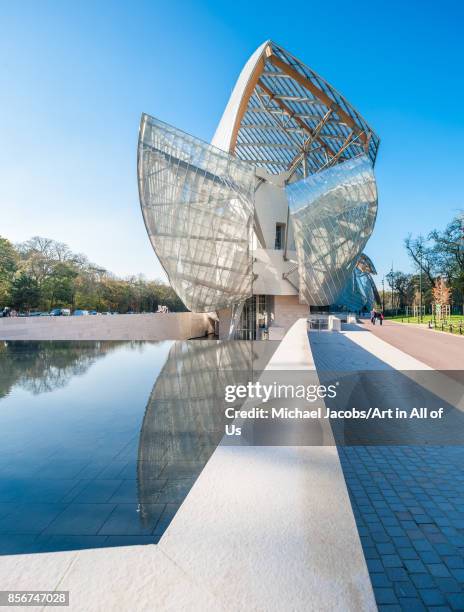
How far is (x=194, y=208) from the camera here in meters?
26.6

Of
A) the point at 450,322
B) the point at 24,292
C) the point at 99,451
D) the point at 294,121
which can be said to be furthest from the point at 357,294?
the point at 99,451

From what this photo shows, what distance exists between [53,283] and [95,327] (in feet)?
77.5

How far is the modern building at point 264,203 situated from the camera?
1019 inches

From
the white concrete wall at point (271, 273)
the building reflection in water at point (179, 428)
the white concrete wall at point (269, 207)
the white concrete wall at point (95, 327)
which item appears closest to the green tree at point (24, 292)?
the white concrete wall at point (95, 327)

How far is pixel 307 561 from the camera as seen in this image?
1581mm

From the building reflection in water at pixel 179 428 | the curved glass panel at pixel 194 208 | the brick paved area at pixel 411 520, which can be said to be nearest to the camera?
the brick paved area at pixel 411 520

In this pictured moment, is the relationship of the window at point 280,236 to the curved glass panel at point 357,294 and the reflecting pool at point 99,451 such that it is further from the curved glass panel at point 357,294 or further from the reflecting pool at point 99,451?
the reflecting pool at point 99,451

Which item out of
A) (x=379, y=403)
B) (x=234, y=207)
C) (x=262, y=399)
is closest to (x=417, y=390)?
(x=379, y=403)

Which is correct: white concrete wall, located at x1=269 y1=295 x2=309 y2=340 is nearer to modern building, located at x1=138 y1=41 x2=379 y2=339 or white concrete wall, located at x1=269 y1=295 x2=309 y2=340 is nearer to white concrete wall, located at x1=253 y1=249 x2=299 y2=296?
modern building, located at x1=138 y1=41 x2=379 y2=339

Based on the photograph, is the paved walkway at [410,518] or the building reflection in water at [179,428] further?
the building reflection in water at [179,428]

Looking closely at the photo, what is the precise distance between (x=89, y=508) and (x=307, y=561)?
8.99 ft

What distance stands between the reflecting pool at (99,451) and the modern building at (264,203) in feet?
57.0

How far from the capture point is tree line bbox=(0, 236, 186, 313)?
42.0m

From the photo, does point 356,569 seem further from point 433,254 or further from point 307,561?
point 433,254
